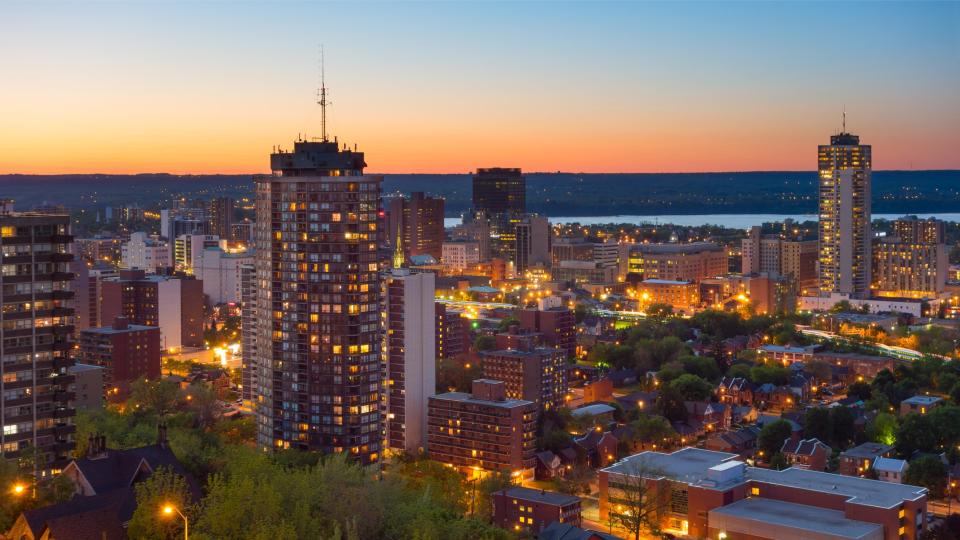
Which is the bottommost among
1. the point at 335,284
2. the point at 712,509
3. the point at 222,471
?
the point at 712,509

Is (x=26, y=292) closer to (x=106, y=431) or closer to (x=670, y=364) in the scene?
(x=106, y=431)

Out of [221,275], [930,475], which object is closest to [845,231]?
[221,275]

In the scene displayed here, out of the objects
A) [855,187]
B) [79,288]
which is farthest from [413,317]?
[855,187]

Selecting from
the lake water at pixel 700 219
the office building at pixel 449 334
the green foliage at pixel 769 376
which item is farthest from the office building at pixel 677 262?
the lake water at pixel 700 219

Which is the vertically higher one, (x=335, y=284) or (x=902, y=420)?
(x=335, y=284)

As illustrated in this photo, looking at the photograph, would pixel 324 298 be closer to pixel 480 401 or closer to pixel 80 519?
pixel 480 401

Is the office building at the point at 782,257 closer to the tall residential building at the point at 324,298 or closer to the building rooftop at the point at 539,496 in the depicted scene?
the tall residential building at the point at 324,298

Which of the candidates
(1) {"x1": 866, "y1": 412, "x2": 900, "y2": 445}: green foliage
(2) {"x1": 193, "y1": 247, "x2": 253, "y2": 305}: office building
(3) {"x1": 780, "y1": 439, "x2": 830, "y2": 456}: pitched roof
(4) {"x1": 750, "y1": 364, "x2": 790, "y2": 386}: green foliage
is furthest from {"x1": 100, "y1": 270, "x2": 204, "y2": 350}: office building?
(1) {"x1": 866, "y1": 412, "x2": 900, "y2": 445}: green foliage
